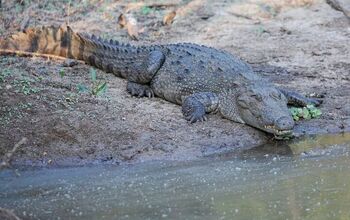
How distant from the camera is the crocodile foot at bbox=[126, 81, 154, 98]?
922cm

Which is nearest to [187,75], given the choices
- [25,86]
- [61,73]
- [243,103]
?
[243,103]

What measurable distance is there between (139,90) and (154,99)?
0.21m

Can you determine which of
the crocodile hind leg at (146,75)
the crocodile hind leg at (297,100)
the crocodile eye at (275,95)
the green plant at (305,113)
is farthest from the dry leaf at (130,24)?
the green plant at (305,113)

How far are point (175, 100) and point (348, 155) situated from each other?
2.33 meters

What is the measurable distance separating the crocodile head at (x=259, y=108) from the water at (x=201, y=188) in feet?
1.14

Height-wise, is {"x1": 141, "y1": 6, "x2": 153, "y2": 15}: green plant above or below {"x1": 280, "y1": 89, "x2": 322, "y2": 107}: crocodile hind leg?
below

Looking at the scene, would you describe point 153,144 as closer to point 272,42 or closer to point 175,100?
point 175,100

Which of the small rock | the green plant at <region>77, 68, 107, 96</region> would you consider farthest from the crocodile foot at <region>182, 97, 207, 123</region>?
the small rock

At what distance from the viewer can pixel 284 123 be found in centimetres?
802

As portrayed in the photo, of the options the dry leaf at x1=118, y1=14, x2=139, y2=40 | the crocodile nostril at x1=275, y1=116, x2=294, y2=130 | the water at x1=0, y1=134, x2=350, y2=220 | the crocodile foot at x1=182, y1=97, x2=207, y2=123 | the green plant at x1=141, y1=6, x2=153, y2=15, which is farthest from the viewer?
the green plant at x1=141, y1=6, x2=153, y2=15

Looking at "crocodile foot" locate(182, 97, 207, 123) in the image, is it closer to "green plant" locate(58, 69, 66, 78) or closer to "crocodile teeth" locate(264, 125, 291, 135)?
"crocodile teeth" locate(264, 125, 291, 135)

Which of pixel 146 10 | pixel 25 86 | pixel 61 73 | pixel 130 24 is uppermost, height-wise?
pixel 25 86

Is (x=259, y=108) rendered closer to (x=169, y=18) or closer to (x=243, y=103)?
(x=243, y=103)

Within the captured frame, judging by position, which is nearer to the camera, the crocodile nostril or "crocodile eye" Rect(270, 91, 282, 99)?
the crocodile nostril
